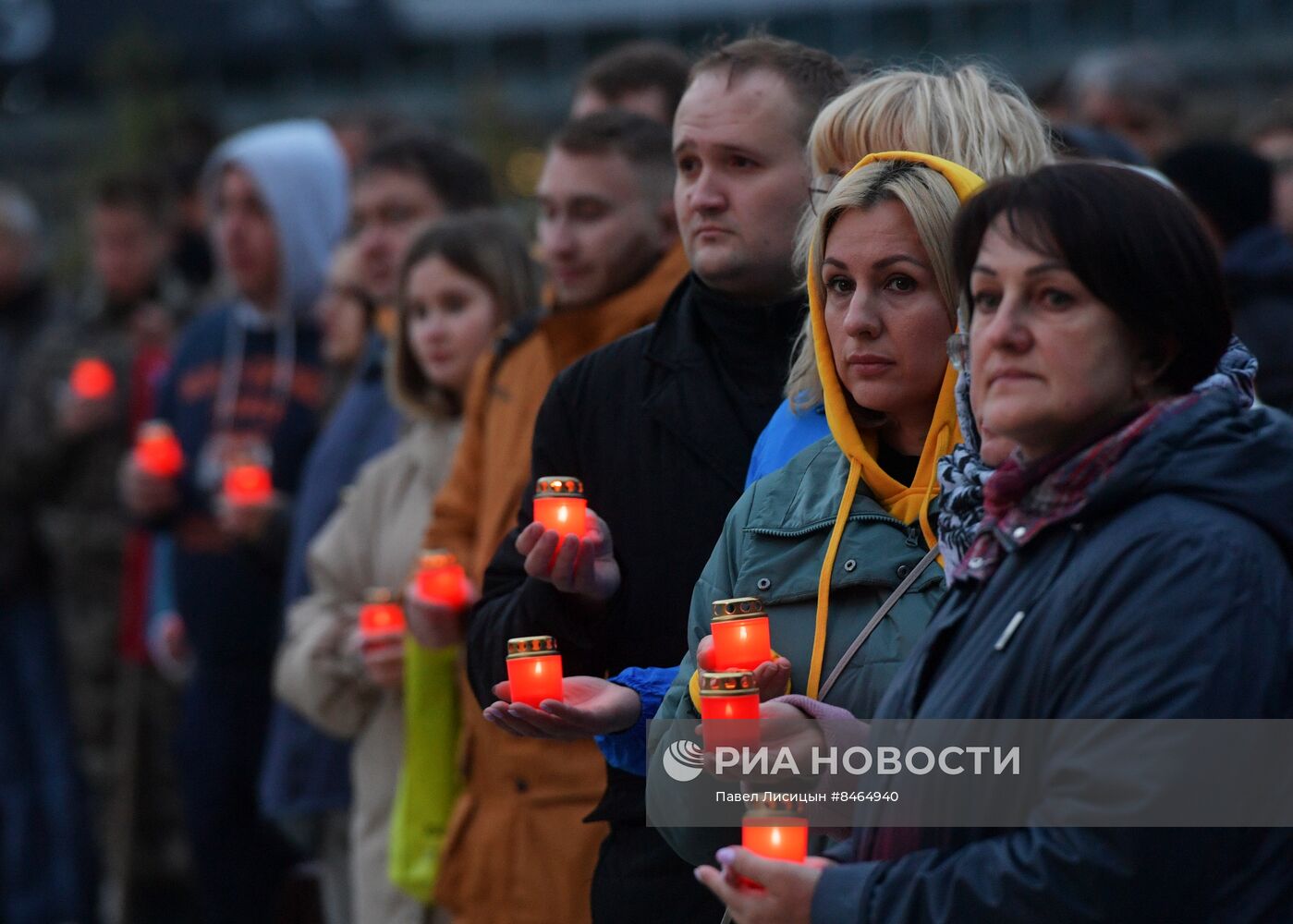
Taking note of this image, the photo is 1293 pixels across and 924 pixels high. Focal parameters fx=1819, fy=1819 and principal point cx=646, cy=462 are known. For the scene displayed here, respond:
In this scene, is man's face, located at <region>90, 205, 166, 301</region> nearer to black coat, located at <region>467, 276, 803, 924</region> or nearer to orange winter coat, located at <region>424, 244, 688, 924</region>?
orange winter coat, located at <region>424, 244, 688, 924</region>

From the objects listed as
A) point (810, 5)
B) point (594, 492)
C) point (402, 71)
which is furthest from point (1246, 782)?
point (402, 71)

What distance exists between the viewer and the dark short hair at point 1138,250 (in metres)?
2.32

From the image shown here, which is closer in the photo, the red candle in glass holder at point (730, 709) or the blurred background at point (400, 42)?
the red candle in glass holder at point (730, 709)

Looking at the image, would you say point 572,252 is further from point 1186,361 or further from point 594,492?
point 1186,361

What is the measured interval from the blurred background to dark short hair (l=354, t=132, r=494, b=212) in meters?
18.0

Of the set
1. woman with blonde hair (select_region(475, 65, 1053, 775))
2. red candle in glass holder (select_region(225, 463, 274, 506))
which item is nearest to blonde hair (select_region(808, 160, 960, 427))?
woman with blonde hair (select_region(475, 65, 1053, 775))

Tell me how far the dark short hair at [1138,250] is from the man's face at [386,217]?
12.6ft

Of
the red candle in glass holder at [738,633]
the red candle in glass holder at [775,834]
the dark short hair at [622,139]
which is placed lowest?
the red candle in glass holder at [775,834]

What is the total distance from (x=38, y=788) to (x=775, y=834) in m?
6.41

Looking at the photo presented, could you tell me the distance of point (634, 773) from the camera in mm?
3527

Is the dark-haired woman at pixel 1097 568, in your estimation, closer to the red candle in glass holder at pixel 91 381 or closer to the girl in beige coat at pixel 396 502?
the girl in beige coat at pixel 396 502

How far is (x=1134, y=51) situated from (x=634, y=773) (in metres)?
4.63

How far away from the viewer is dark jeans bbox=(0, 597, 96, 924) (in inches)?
314

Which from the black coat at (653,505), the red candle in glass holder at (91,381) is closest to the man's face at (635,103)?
the black coat at (653,505)
